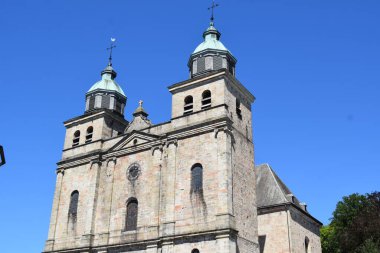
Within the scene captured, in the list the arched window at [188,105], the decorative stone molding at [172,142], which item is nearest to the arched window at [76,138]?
the decorative stone molding at [172,142]

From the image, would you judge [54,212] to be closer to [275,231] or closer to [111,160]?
[111,160]

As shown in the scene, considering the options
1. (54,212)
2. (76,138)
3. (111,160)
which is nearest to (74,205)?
(54,212)

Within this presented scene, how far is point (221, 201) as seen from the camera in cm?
2538

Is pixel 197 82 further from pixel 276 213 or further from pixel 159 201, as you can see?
pixel 276 213

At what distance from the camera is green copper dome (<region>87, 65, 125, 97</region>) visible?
1412 inches

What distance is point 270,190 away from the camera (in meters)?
33.6

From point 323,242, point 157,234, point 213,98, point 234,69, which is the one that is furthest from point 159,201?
point 323,242

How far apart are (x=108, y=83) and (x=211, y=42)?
31.4 feet

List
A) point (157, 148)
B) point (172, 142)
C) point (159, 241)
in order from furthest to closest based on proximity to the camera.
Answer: point (157, 148) < point (172, 142) < point (159, 241)

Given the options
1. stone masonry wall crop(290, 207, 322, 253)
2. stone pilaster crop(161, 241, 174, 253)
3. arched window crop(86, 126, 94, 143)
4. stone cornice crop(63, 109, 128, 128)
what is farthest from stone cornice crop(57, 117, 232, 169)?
stone masonry wall crop(290, 207, 322, 253)

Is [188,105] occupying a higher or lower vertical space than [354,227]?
higher

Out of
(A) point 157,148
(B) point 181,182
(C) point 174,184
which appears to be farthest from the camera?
(A) point 157,148

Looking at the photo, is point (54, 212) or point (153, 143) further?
point (54, 212)

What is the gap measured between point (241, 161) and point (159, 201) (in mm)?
5741
